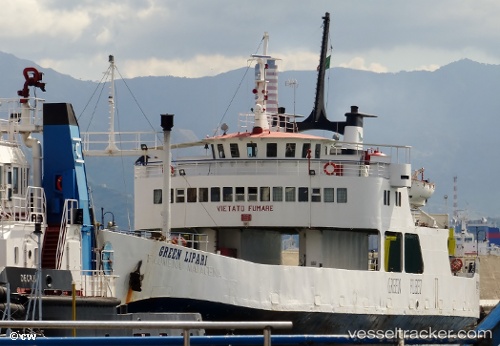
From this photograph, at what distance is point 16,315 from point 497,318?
14.4 m

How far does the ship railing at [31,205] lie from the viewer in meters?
31.3

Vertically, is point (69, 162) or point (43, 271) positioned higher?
point (69, 162)

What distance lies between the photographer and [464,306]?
4419 cm

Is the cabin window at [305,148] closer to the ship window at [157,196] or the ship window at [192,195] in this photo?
the ship window at [192,195]

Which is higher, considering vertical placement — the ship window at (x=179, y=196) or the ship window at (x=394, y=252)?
the ship window at (x=179, y=196)

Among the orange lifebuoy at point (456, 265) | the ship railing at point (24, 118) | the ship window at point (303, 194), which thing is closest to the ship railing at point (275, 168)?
the ship window at point (303, 194)

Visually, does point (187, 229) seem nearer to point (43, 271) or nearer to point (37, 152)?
point (37, 152)

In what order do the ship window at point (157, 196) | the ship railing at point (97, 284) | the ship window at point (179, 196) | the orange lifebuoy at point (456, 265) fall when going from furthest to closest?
the orange lifebuoy at point (456, 265)
the ship window at point (157, 196)
the ship window at point (179, 196)
the ship railing at point (97, 284)

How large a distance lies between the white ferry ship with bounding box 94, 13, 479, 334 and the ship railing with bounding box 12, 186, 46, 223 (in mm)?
3142

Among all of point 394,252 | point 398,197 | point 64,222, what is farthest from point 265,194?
point 64,222

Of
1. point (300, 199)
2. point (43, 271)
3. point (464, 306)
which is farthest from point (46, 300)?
point (464, 306)

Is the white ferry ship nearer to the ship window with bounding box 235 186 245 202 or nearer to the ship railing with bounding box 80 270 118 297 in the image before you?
the ship window with bounding box 235 186 245 202

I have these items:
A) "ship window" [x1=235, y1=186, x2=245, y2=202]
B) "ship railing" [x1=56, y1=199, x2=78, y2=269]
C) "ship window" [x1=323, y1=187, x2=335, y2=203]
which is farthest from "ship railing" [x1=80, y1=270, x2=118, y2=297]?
"ship window" [x1=323, y1=187, x2=335, y2=203]

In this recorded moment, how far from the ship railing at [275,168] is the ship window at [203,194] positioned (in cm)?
59
